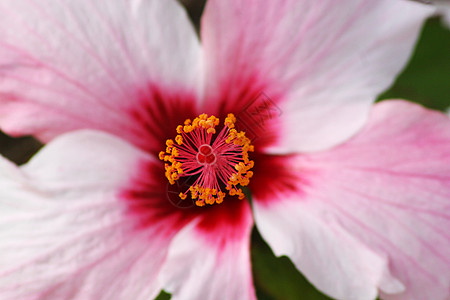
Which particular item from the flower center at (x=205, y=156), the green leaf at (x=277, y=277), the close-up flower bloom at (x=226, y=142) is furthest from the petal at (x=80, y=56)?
the green leaf at (x=277, y=277)

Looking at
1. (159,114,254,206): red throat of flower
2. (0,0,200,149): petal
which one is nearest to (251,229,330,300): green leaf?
(159,114,254,206): red throat of flower

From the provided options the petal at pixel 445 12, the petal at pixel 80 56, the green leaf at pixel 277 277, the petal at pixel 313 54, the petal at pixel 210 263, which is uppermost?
the petal at pixel 80 56

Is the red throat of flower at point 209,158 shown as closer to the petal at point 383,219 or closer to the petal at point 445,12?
the petal at point 383,219

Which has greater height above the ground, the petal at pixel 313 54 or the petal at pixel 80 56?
the petal at pixel 80 56

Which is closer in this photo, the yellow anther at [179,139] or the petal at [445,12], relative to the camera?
the yellow anther at [179,139]

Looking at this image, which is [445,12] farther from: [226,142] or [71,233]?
[71,233]

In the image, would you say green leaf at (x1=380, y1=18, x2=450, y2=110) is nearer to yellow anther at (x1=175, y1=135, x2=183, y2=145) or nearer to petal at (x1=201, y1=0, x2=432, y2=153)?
petal at (x1=201, y1=0, x2=432, y2=153)

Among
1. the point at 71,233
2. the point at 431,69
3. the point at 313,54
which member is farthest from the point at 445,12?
the point at 71,233

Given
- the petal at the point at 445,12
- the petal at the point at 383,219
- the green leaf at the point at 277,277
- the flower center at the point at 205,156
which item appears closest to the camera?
the petal at the point at 383,219
